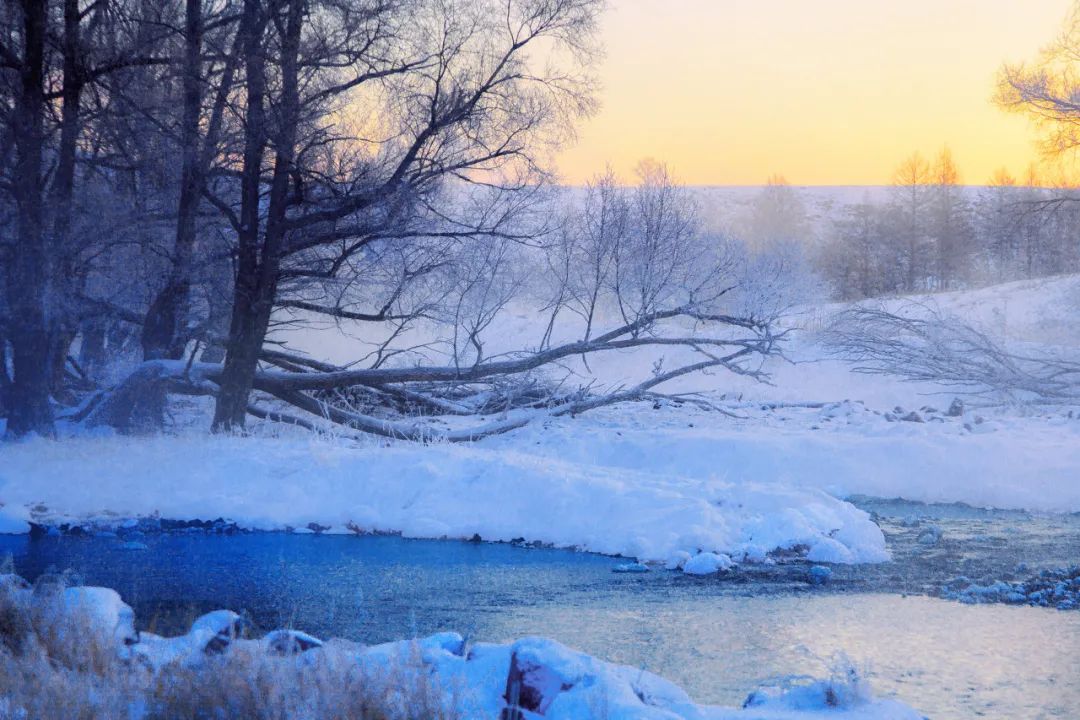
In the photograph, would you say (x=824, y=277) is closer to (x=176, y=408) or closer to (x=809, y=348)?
(x=809, y=348)

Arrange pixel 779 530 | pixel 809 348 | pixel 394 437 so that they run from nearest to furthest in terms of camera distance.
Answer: pixel 779 530 < pixel 394 437 < pixel 809 348

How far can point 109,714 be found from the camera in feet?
14.7

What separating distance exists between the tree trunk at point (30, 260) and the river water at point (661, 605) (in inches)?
198

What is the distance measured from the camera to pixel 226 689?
470cm

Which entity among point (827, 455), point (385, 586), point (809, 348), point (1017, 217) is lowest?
point (385, 586)

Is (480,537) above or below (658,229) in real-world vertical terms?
below

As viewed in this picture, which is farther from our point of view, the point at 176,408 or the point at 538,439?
the point at 176,408

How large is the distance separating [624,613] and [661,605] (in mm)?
447

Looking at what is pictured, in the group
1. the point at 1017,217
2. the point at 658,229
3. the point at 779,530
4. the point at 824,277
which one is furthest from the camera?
the point at 824,277

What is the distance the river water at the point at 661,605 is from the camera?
254 inches

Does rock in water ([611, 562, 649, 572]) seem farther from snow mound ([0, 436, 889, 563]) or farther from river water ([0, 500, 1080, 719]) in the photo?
snow mound ([0, 436, 889, 563])

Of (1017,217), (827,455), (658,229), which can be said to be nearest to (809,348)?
(1017,217)

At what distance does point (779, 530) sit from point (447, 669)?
626 cm

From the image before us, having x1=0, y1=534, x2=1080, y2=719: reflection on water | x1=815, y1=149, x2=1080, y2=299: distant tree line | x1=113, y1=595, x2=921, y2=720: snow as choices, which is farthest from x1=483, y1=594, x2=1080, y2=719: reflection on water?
x1=815, y1=149, x2=1080, y2=299: distant tree line
